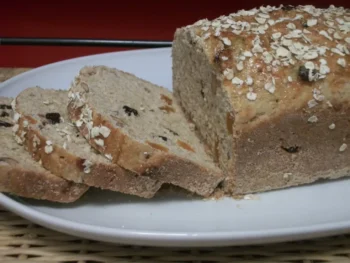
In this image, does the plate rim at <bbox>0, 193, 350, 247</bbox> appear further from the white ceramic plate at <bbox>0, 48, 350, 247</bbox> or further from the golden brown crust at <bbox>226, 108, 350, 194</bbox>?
the golden brown crust at <bbox>226, 108, 350, 194</bbox>

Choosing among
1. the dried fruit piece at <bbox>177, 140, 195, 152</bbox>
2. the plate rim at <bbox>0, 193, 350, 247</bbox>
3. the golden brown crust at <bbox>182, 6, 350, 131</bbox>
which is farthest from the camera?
the dried fruit piece at <bbox>177, 140, 195, 152</bbox>

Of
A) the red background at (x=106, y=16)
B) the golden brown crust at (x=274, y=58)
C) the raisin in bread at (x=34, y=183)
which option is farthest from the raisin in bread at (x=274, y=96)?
the red background at (x=106, y=16)

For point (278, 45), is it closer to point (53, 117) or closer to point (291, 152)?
point (291, 152)

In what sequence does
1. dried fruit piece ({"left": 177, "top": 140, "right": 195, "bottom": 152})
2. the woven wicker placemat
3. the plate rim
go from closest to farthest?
the plate rim < the woven wicker placemat < dried fruit piece ({"left": 177, "top": 140, "right": 195, "bottom": 152})

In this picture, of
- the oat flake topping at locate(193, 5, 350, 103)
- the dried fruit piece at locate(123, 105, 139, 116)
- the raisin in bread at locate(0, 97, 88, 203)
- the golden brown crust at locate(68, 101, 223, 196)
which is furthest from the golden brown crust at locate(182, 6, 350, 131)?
the raisin in bread at locate(0, 97, 88, 203)

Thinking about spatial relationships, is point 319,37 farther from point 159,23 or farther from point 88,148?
point 159,23

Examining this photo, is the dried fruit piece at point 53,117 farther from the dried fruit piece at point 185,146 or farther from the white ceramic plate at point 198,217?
the dried fruit piece at point 185,146
